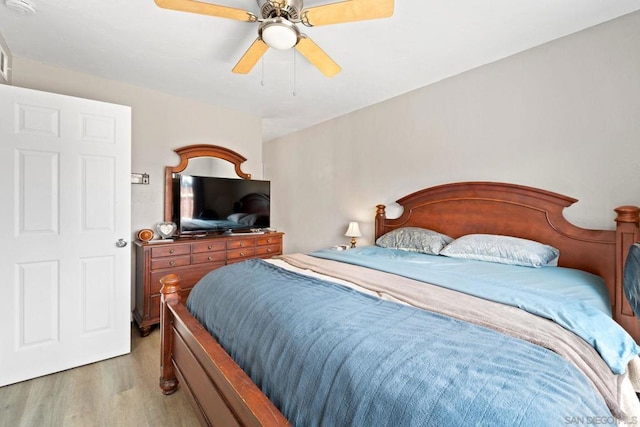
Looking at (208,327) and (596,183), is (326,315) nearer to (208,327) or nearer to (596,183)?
(208,327)

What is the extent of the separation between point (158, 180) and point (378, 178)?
2571mm

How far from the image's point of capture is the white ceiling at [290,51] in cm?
190

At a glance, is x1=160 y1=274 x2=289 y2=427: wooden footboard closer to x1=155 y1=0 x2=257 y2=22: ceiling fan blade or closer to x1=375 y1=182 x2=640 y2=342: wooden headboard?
x1=155 y1=0 x2=257 y2=22: ceiling fan blade

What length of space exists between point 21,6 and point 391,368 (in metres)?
2.94

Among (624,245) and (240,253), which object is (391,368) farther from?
(240,253)

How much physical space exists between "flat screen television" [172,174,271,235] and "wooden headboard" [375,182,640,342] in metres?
1.74

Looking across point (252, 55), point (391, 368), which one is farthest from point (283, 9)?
point (391, 368)

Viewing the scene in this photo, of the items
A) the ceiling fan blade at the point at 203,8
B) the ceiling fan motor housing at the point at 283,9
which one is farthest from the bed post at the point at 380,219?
the ceiling fan blade at the point at 203,8

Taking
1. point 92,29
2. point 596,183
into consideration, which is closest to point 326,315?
point 596,183

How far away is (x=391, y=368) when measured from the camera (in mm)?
797

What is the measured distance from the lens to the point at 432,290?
4.71ft

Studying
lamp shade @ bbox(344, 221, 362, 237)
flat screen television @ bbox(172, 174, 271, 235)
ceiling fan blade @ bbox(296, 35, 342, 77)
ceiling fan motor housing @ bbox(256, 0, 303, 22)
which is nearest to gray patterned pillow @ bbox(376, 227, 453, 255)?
lamp shade @ bbox(344, 221, 362, 237)

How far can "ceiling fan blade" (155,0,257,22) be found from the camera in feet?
4.99

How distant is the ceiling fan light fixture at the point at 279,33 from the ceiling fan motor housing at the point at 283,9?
0.13 ft
